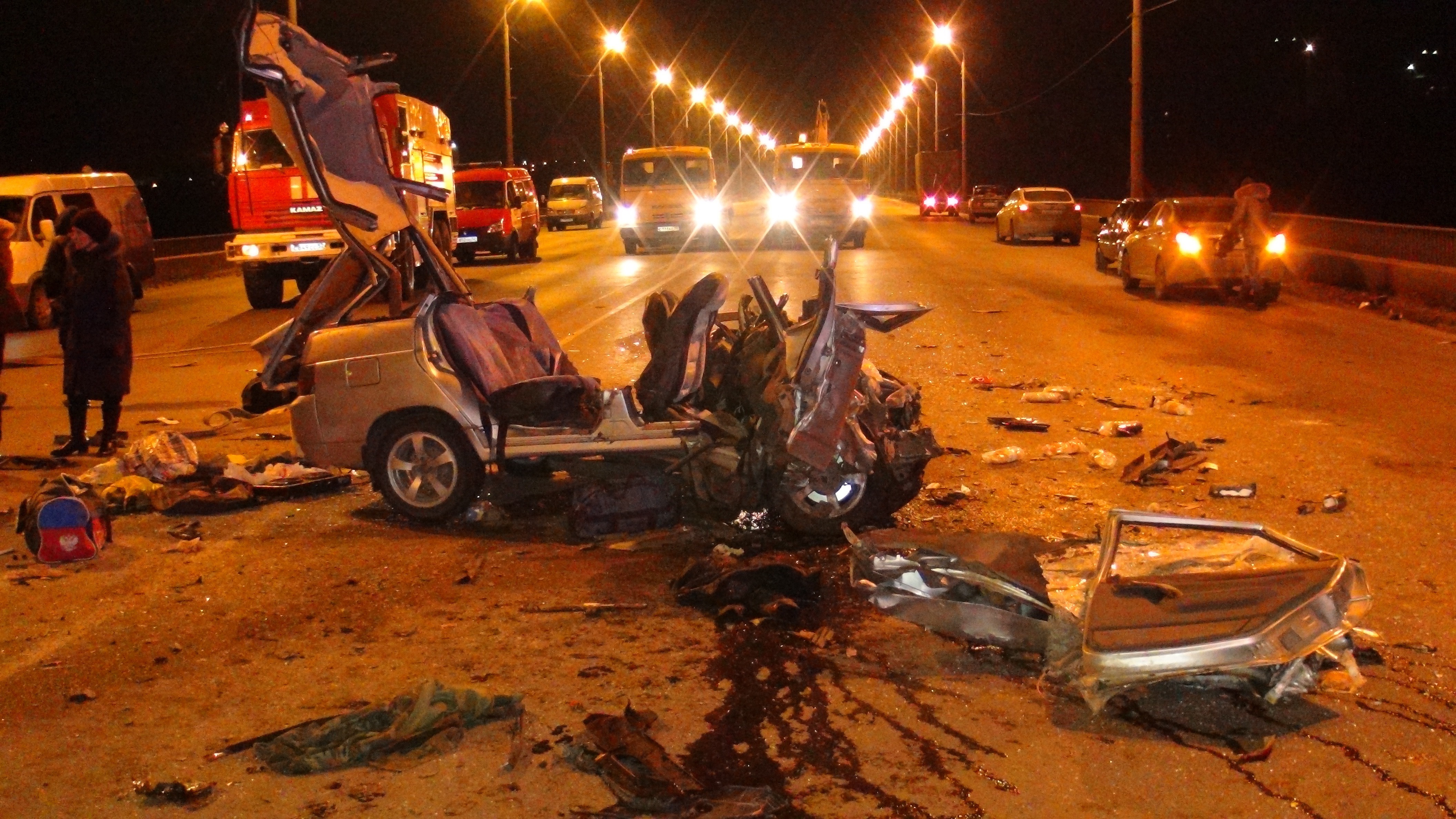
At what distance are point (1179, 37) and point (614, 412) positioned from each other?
237 feet

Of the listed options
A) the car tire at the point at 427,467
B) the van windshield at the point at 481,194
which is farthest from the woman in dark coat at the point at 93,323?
the van windshield at the point at 481,194

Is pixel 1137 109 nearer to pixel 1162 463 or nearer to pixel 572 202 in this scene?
pixel 572 202

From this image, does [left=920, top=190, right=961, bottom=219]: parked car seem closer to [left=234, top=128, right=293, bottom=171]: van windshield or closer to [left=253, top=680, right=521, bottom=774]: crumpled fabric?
[left=234, top=128, right=293, bottom=171]: van windshield

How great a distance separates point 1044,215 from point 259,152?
2064 cm

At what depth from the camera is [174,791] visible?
14.6 ft

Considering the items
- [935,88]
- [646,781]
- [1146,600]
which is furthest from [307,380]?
[935,88]

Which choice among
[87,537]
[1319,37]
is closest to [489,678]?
[87,537]

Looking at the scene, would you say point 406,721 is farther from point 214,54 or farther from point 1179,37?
point 1179,37

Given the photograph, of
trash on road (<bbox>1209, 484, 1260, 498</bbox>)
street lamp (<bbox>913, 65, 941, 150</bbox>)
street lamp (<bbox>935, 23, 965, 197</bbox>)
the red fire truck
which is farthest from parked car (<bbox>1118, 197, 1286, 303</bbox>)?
street lamp (<bbox>913, 65, 941, 150</bbox>)

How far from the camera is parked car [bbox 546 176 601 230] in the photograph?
5297 cm

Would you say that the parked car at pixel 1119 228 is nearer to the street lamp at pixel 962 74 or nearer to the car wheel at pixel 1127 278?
the car wheel at pixel 1127 278

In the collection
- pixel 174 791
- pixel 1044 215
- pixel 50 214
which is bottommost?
pixel 174 791

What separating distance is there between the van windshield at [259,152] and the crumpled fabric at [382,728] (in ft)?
65.8

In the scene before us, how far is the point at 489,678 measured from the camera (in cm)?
543
